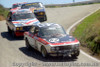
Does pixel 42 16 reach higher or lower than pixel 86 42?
lower

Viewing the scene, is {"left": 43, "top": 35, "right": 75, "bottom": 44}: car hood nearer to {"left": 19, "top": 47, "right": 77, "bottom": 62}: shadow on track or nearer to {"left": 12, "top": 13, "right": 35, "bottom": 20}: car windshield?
{"left": 19, "top": 47, "right": 77, "bottom": 62}: shadow on track

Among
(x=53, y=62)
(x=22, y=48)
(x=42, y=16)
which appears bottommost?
(x=42, y=16)

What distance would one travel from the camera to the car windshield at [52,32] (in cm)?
1280

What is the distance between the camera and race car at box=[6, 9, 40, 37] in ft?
59.0

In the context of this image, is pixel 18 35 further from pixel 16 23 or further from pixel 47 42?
pixel 47 42

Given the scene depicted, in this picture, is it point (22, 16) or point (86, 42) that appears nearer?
point (86, 42)

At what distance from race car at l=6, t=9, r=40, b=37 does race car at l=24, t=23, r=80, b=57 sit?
4.00 meters

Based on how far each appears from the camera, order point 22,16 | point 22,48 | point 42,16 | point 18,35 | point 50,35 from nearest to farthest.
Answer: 1. point 50,35
2. point 22,48
3. point 18,35
4. point 22,16
5. point 42,16

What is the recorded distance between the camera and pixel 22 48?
14.9 m

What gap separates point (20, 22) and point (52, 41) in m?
6.86

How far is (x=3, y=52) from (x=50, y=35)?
2631mm

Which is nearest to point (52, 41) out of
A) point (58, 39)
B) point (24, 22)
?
point (58, 39)

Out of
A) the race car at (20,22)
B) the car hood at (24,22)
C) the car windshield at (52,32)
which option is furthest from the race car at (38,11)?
the car windshield at (52,32)

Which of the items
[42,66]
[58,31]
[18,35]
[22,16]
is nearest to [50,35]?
[58,31]
